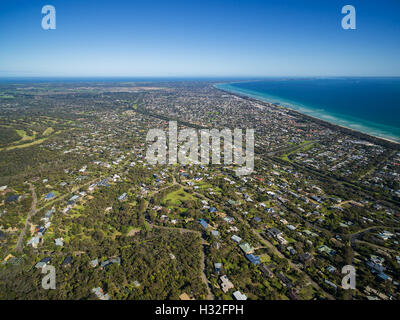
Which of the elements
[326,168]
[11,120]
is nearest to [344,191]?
[326,168]

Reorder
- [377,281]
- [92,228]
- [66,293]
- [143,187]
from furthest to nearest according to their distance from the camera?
[143,187], [92,228], [377,281], [66,293]
